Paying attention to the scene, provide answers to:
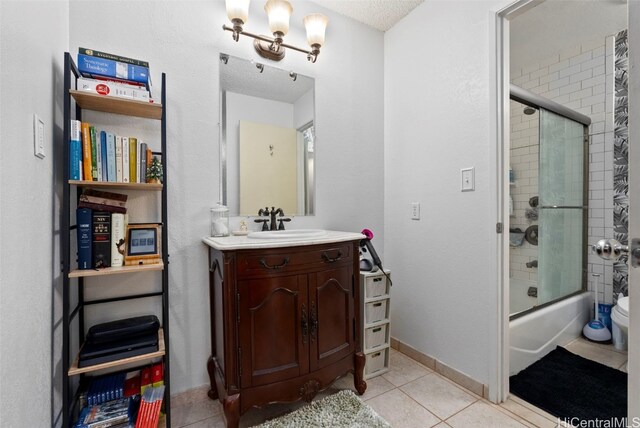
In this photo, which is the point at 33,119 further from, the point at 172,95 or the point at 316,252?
the point at 316,252

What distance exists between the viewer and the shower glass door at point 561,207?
94.5 inches

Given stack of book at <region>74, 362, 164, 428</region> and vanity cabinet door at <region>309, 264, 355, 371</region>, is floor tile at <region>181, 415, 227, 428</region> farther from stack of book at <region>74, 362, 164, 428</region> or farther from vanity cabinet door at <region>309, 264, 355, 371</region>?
vanity cabinet door at <region>309, 264, 355, 371</region>

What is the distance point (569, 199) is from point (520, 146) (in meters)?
0.60

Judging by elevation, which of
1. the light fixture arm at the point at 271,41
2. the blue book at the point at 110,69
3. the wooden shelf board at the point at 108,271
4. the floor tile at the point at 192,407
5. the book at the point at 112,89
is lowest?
the floor tile at the point at 192,407

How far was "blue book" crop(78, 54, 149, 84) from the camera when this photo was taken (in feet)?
3.96

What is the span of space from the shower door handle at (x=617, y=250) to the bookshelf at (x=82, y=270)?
1.57 meters

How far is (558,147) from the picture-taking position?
247 centimetres

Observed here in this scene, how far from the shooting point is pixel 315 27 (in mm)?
1804

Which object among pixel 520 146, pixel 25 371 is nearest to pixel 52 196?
pixel 25 371

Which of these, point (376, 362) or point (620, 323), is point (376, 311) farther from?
point (620, 323)

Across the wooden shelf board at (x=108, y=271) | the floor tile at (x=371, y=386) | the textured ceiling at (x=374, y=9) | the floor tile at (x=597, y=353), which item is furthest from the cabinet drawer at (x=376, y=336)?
the textured ceiling at (x=374, y=9)

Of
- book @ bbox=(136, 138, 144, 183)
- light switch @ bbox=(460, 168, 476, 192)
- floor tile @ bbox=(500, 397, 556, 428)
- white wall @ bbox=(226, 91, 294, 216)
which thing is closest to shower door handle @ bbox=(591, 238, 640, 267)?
light switch @ bbox=(460, 168, 476, 192)

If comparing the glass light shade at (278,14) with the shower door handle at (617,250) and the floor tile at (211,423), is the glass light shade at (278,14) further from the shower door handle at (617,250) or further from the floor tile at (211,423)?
the floor tile at (211,423)

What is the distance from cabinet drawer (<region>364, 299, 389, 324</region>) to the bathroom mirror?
72cm
